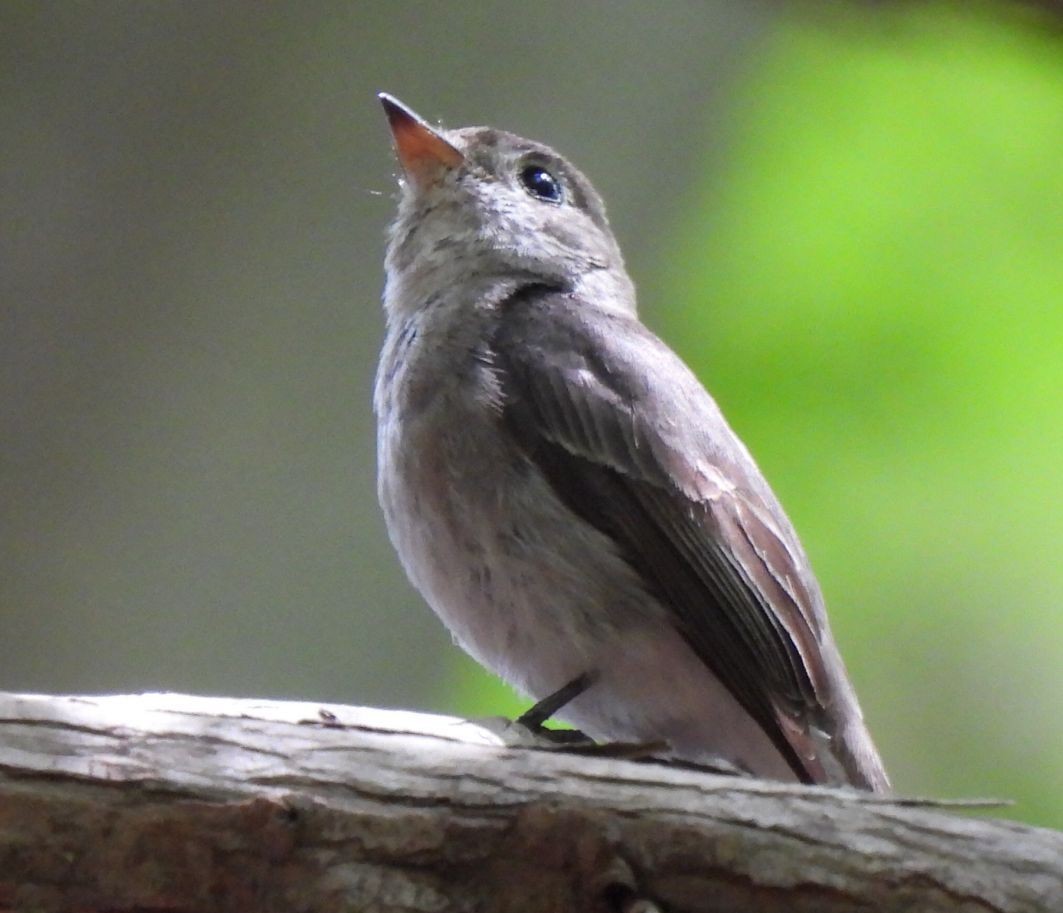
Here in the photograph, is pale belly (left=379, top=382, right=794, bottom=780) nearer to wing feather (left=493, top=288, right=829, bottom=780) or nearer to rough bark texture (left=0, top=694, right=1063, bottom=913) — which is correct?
→ wing feather (left=493, top=288, right=829, bottom=780)

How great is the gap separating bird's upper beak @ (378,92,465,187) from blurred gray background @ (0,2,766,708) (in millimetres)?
2024

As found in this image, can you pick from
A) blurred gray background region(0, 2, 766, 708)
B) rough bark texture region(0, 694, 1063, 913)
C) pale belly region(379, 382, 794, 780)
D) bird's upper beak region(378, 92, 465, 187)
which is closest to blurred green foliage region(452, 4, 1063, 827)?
bird's upper beak region(378, 92, 465, 187)

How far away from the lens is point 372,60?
5.82 metres

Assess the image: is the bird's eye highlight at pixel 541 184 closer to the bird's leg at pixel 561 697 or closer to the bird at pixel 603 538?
the bird at pixel 603 538

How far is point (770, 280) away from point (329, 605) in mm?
2951

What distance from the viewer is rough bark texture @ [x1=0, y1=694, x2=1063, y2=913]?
1.88 meters

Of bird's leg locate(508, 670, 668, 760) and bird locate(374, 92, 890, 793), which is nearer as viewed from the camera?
bird's leg locate(508, 670, 668, 760)

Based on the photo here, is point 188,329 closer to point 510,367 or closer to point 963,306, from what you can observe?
point 510,367

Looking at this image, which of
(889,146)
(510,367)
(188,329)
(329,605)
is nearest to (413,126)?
(510,367)

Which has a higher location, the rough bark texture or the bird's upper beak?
the bird's upper beak

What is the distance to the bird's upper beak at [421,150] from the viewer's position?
3.62 m

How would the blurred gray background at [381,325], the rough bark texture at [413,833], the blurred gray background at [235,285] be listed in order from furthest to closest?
the blurred gray background at [235,285] → the blurred gray background at [381,325] → the rough bark texture at [413,833]

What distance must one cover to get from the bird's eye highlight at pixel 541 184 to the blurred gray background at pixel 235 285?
5.62 ft

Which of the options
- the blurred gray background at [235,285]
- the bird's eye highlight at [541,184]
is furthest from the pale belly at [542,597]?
the blurred gray background at [235,285]
